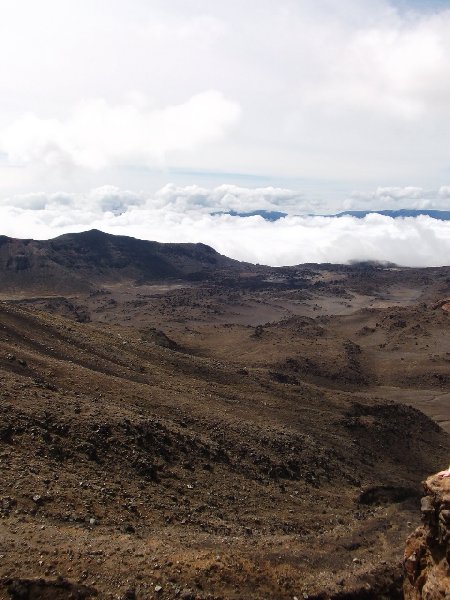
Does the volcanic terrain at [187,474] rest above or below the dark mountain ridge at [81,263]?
below

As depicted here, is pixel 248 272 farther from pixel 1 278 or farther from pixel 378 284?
pixel 1 278

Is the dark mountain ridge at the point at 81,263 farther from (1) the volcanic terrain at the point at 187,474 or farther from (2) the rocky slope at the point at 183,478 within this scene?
(2) the rocky slope at the point at 183,478

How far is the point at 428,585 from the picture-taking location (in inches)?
417

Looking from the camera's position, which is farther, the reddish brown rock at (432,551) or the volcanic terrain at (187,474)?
the volcanic terrain at (187,474)

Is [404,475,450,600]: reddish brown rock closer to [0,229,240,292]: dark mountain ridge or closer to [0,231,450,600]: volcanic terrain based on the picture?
[0,231,450,600]: volcanic terrain

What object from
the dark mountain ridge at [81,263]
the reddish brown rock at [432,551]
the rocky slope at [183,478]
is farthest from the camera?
the dark mountain ridge at [81,263]

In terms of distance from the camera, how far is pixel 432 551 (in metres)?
11.0

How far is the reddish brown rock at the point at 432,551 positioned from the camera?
10.4m

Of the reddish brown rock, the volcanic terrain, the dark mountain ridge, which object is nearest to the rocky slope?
the volcanic terrain

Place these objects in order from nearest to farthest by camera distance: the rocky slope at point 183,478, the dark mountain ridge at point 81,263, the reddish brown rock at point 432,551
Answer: the reddish brown rock at point 432,551
the rocky slope at point 183,478
the dark mountain ridge at point 81,263

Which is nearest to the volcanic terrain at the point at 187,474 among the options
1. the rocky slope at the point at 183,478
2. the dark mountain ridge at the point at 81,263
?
the rocky slope at the point at 183,478

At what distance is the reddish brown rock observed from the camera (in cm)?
1041

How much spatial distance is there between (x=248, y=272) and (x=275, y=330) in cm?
11390

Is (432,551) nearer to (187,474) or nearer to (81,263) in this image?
(187,474)
